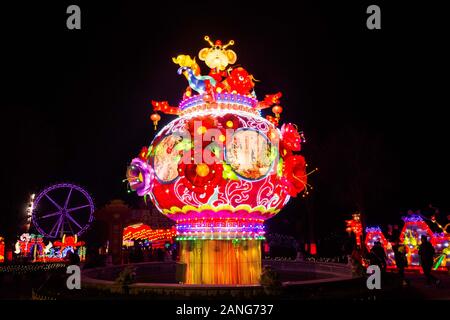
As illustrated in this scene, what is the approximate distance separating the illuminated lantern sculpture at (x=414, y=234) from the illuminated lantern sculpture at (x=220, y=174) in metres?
12.9

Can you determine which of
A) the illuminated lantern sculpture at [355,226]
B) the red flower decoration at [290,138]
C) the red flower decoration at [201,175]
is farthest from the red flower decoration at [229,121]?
the illuminated lantern sculpture at [355,226]

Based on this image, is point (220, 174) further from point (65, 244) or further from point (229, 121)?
point (65, 244)

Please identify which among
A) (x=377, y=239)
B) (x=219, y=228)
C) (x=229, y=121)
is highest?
(x=229, y=121)

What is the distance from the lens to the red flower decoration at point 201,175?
1176 centimetres

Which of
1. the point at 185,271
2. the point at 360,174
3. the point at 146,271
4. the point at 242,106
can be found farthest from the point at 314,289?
the point at 360,174

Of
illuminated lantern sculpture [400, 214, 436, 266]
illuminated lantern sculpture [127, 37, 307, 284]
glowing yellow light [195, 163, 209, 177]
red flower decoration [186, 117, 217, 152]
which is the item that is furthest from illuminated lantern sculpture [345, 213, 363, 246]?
glowing yellow light [195, 163, 209, 177]

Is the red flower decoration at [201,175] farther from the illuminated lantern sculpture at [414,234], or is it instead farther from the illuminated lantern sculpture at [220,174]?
the illuminated lantern sculpture at [414,234]

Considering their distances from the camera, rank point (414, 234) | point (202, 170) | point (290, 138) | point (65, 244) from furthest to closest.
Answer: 1. point (65, 244)
2. point (414, 234)
3. point (290, 138)
4. point (202, 170)

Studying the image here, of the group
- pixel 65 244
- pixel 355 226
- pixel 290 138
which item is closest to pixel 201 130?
pixel 290 138

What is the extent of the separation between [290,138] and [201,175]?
3.59 m

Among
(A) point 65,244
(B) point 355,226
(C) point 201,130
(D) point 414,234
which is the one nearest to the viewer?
(C) point 201,130

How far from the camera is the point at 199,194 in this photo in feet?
39.9

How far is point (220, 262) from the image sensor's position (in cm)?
1269
